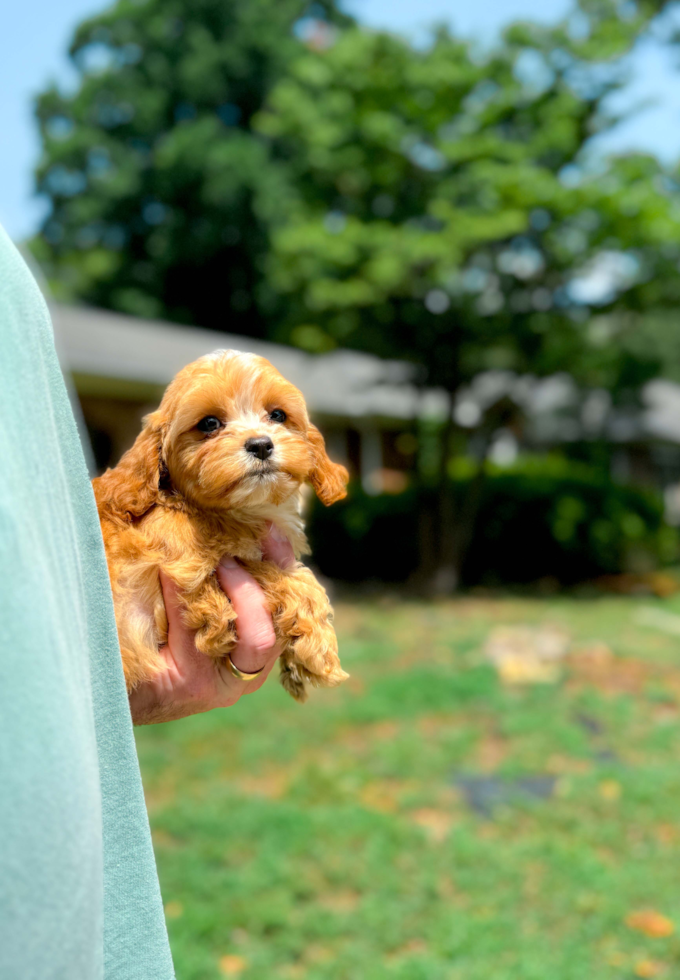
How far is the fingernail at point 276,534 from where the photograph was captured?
5.16 ft

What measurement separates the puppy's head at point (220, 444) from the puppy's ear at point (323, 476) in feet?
0.30

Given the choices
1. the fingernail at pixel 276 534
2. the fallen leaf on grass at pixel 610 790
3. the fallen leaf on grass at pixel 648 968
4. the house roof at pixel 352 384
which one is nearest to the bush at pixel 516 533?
the house roof at pixel 352 384

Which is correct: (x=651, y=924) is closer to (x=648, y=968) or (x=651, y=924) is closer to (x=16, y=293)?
(x=648, y=968)

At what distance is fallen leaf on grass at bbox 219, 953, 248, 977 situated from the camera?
4.38m

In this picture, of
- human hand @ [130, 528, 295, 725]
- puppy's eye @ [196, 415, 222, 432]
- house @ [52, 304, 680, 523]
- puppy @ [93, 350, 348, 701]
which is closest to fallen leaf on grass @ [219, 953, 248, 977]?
human hand @ [130, 528, 295, 725]

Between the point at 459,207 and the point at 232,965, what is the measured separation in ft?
45.6

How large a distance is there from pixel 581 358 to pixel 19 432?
1748cm

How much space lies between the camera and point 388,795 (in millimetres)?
6512

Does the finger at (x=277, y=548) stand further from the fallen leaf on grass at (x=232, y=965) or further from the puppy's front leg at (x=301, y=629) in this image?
the fallen leaf on grass at (x=232, y=965)

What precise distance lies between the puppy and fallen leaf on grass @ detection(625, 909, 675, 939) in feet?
14.0

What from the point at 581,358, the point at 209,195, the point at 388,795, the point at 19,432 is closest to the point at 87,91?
the point at 209,195

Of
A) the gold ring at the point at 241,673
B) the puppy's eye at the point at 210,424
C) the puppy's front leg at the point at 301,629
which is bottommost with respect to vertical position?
the gold ring at the point at 241,673

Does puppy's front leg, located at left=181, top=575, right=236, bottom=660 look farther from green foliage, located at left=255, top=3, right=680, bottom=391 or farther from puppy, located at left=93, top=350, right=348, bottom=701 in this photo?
green foliage, located at left=255, top=3, right=680, bottom=391

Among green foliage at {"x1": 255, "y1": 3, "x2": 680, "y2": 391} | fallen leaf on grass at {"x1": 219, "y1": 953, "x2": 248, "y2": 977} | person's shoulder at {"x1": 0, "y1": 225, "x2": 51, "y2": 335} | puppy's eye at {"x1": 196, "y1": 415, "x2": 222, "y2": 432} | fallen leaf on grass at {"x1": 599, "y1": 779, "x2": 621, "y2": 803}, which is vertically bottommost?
fallen leaf on grass at {"x1": 599, "y1": 779, "x2": 621, "y2": 803}
